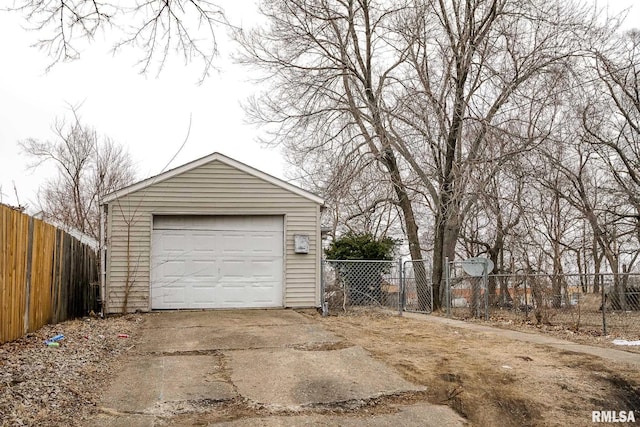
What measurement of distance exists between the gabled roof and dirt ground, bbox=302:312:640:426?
481 centimetres

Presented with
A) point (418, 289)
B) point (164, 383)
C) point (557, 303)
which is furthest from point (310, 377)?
point (418, 289)

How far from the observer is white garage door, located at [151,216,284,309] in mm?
12406

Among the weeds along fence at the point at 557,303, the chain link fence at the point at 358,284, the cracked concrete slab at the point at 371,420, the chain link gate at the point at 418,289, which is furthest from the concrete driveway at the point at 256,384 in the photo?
the chain link gate at the point at 418,289

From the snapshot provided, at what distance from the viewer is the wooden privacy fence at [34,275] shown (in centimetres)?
686

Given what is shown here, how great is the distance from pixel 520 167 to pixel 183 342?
28.4 feet

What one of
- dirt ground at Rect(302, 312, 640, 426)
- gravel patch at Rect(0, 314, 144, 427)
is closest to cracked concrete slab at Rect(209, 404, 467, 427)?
dirt ground at Rect(302, 312, 640, 426)

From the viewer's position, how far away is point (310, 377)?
595cm

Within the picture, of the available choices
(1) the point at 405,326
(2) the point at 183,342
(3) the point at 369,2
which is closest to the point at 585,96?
(3) the point at 369,2

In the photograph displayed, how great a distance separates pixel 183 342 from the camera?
319 inches

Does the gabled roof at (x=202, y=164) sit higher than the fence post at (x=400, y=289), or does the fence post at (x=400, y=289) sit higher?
the gabled roof at (x=202, y=164)

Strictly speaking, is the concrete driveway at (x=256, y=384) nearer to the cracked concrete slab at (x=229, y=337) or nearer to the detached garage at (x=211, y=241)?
the cracked concrete slab at (x=229, y=337)

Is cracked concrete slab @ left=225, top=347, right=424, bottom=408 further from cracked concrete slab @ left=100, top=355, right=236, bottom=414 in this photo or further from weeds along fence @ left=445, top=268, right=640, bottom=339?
weeds along fence @ left=445, top=268, right=640, bottom=339

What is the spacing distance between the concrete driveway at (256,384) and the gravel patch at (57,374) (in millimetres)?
198

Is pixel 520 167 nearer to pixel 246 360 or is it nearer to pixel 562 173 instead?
pixel 562 173
